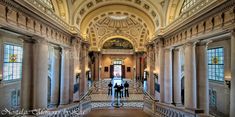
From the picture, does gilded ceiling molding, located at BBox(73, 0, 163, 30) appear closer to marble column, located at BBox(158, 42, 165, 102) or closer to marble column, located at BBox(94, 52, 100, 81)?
marble column, located at BBox(158, 42, 165, 102)

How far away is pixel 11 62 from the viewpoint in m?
13.7

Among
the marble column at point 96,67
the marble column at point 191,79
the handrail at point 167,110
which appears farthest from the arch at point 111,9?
the marble column at point 96,67

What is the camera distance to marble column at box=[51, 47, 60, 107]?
41.2ft

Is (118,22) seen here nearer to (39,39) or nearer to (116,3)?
(116,3)

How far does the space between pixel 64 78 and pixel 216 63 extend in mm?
13154

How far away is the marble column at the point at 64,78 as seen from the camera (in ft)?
41.2

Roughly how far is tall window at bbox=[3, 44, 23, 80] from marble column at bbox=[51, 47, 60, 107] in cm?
392

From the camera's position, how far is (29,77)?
26.9 feet

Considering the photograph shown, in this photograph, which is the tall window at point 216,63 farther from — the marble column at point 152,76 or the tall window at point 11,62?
the tall window at point 11,62

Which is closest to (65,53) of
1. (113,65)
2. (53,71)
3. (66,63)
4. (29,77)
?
(66,63)

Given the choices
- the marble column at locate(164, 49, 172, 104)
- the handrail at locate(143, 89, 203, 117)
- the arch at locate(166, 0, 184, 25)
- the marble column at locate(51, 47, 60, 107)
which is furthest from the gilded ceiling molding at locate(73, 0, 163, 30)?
the handrail at locate(143, 89, 203, 117)

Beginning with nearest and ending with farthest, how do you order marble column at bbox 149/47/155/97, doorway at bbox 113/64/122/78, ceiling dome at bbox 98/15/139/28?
1. marble column at bbox 149/47/155/97
2. ceiling dome at bbox 98/15/139/28
3. doorway at bbox 113/64/122/78

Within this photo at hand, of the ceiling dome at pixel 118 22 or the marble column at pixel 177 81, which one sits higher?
the ceiling dome at pixel 118 22

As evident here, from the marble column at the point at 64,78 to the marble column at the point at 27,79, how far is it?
14.2 feet
